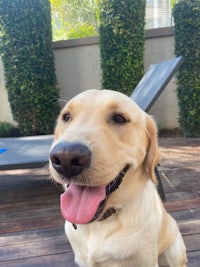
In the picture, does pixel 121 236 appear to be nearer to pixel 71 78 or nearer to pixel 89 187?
pixel 89 187

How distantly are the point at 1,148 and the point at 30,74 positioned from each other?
2610mm

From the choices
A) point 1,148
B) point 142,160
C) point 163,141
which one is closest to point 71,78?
point 163,141

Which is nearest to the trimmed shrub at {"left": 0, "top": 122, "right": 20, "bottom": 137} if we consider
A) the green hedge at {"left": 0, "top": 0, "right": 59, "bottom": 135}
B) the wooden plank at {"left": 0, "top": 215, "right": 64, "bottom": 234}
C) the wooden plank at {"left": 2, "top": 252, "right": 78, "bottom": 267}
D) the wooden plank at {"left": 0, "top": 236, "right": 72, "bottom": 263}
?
the green hedge at {"left": 0, "top": 0, "right": 59, "bottom": 135}

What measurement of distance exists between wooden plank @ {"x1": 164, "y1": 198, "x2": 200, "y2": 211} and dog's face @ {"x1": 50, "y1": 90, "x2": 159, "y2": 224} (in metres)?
1.13

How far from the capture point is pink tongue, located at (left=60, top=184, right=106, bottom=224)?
1.35m

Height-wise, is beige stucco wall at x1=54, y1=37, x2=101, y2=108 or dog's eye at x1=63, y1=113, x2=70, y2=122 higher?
dog's eye at x1=63, y1=113, x2=70, y2=122

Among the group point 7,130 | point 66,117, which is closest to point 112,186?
point 66,117

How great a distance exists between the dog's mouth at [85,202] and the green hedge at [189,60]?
13.4ft

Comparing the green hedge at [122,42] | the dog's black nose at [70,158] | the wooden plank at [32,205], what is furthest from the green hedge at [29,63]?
the dog's black nose at [70,158]

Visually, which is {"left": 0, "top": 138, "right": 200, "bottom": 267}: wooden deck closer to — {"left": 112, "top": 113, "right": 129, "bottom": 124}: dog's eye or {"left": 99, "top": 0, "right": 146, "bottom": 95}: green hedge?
{"left": 112, "top": 113, "right": 129, "bottom": 124}: dog's eye

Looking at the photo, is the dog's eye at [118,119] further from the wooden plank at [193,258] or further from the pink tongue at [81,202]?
the wooden plank at [193,258]

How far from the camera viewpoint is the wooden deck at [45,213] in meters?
2.04

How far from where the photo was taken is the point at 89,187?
1.39m

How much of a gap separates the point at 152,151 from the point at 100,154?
471mm
